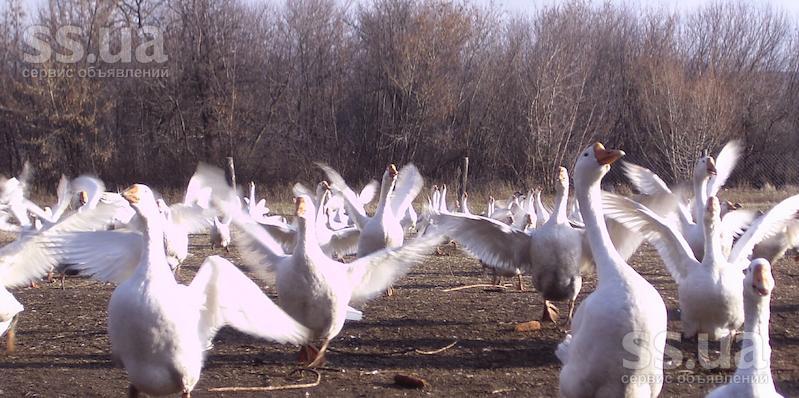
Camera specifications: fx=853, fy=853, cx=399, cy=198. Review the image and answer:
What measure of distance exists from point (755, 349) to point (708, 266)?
293cm

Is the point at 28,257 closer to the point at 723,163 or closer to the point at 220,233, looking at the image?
the point at 723,163

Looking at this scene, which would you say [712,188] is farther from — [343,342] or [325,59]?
[325,59]

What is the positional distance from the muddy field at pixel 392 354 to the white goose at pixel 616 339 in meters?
1.56

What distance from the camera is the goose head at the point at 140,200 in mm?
5293

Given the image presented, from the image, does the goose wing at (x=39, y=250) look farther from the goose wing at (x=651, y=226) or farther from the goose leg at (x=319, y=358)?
the goose wing at (x=651, y=226)

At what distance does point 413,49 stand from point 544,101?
17.2 feet

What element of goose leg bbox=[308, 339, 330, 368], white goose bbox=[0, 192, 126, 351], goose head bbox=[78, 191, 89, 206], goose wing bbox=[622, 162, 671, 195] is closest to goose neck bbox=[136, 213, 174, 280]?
white goose bbox=[0, 192, 126, 351]

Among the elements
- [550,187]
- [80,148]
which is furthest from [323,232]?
[80,148]

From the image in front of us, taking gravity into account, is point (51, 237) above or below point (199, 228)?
above

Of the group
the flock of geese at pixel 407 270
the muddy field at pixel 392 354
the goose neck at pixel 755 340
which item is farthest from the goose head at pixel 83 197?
the goose neck at pixel 755 340

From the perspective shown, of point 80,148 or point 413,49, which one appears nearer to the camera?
point 413,49

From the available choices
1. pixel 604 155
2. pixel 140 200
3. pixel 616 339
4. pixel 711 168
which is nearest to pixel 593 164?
pixel 604 155

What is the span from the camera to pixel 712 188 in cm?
1022

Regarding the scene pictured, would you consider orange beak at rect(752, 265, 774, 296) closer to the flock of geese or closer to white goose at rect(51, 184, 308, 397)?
the flock of geese
